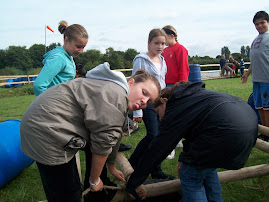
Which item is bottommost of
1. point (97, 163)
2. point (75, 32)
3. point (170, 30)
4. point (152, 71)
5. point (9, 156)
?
point (9, 156)

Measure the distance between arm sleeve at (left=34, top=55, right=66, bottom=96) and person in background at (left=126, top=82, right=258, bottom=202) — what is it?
1255mm

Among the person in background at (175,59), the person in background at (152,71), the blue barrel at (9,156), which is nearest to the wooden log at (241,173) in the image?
the person in background at (152,71)

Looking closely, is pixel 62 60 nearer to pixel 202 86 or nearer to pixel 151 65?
pixel 151 65

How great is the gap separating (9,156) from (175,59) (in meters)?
2.68

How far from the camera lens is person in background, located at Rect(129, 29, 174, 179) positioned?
319 cm

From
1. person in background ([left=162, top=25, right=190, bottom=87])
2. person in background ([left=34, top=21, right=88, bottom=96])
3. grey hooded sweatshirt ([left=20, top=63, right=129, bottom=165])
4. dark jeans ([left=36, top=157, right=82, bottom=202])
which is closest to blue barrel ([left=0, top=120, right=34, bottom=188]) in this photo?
person in background ([left=34, top=21, right=88, bottom=96])

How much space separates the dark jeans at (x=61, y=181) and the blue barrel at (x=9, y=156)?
5.52 feet

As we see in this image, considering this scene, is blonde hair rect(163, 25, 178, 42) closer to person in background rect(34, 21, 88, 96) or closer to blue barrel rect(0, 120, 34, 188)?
person in background rect(34, 21, 88, 96)

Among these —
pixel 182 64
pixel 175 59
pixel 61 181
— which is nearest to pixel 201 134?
pixel 61 181

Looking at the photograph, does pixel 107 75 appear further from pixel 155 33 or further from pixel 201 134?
pixel 155 33

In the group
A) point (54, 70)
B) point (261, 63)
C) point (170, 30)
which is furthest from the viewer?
point (261, 63)

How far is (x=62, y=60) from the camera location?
274cm

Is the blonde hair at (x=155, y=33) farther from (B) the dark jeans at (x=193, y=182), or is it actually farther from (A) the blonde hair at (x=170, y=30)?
(B) the dark jeans at (x=193, y=182)

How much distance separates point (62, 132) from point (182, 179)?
43.4 inches
